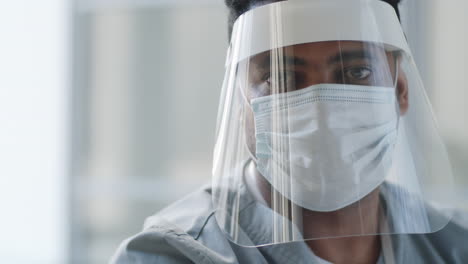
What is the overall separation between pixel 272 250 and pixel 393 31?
422 millimetres

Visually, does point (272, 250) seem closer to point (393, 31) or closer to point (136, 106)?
point (393, 31)

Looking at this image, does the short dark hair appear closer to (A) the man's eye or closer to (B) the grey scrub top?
(A) the man's eye

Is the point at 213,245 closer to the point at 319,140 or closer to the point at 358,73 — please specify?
the point at 319,140

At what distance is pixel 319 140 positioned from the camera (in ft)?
2.55

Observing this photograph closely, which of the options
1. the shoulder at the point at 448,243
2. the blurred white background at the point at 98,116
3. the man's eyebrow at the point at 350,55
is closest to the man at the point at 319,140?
the man's eyebrow at the point at 350,55

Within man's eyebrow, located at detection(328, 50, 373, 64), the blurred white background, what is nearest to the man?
man's eyebrow, located at detection(328, 50, 373, 64)

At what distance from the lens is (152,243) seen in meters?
0.87

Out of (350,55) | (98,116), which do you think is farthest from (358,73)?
(98,116)

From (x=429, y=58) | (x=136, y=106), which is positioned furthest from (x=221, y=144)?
(x=136, y=106)

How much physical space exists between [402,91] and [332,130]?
15 centimetres

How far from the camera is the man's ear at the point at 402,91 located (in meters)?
0.83

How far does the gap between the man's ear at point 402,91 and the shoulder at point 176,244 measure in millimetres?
364

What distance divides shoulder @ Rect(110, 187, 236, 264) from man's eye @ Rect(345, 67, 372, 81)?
34 cm

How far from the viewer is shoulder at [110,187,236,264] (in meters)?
0.85
